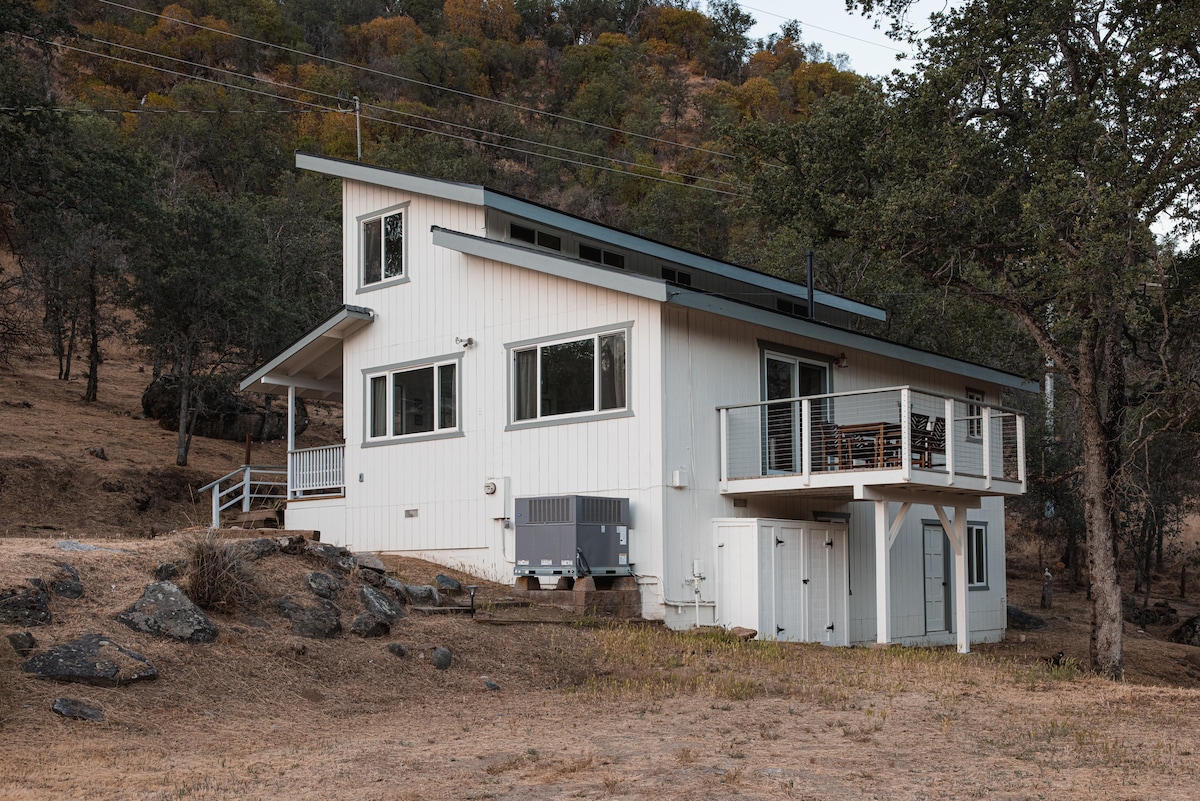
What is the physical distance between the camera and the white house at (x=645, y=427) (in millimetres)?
16125

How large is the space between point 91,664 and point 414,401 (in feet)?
35.0

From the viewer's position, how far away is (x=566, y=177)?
58.7 meters

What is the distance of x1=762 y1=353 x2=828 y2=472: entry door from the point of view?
56.6 ft

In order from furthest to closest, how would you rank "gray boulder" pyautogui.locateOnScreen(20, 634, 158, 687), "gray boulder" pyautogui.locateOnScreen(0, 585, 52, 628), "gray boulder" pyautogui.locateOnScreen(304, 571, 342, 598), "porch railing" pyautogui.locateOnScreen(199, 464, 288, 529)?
"porch railing" pyautogui.locateOnScreen(199, 464, 288, 529) < "gray boulder" pyautogui.locateOnScreen(304, 571, 342, 598) < "gray boulder" pyautogui.locateOnScreen(0, 585, 52, 628) < "gray boulder" pyautogui.locateOnScreen(20, 634, 158, 687)

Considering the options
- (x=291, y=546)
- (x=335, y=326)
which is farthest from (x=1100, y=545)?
(x=335, y=326)

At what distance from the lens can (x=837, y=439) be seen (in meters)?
16.5

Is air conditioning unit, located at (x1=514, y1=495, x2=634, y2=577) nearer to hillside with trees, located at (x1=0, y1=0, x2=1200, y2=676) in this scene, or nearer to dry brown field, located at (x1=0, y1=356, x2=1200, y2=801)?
dry brown field, located at (x1=0, y1=356, x2=1200, y2=801)

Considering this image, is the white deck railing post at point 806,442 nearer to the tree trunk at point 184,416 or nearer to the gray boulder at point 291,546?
the gray boulder at point 291,546

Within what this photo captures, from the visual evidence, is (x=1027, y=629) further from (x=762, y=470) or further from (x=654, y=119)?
(x=654, y=119)

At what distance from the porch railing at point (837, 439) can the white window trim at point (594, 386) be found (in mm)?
1494

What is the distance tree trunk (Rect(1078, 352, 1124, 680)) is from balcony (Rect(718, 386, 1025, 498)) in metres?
1.32

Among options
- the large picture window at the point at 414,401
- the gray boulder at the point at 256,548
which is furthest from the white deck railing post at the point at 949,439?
the gray boulder at the point at 256,548

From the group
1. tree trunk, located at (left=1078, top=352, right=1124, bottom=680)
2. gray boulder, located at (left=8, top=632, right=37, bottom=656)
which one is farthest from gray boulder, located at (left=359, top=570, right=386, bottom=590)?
tree trunk, located at (left=1078, top=352, right=1124, bottom=680)

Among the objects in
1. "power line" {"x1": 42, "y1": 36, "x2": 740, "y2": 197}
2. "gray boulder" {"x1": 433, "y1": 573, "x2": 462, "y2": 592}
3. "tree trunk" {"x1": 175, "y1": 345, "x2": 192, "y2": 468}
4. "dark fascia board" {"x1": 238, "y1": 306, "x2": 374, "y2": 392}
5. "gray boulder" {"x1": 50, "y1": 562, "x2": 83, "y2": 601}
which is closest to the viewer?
"gray boulder" {"x1": 50, "y1": 562, "x2": 83, "y2": 601}
